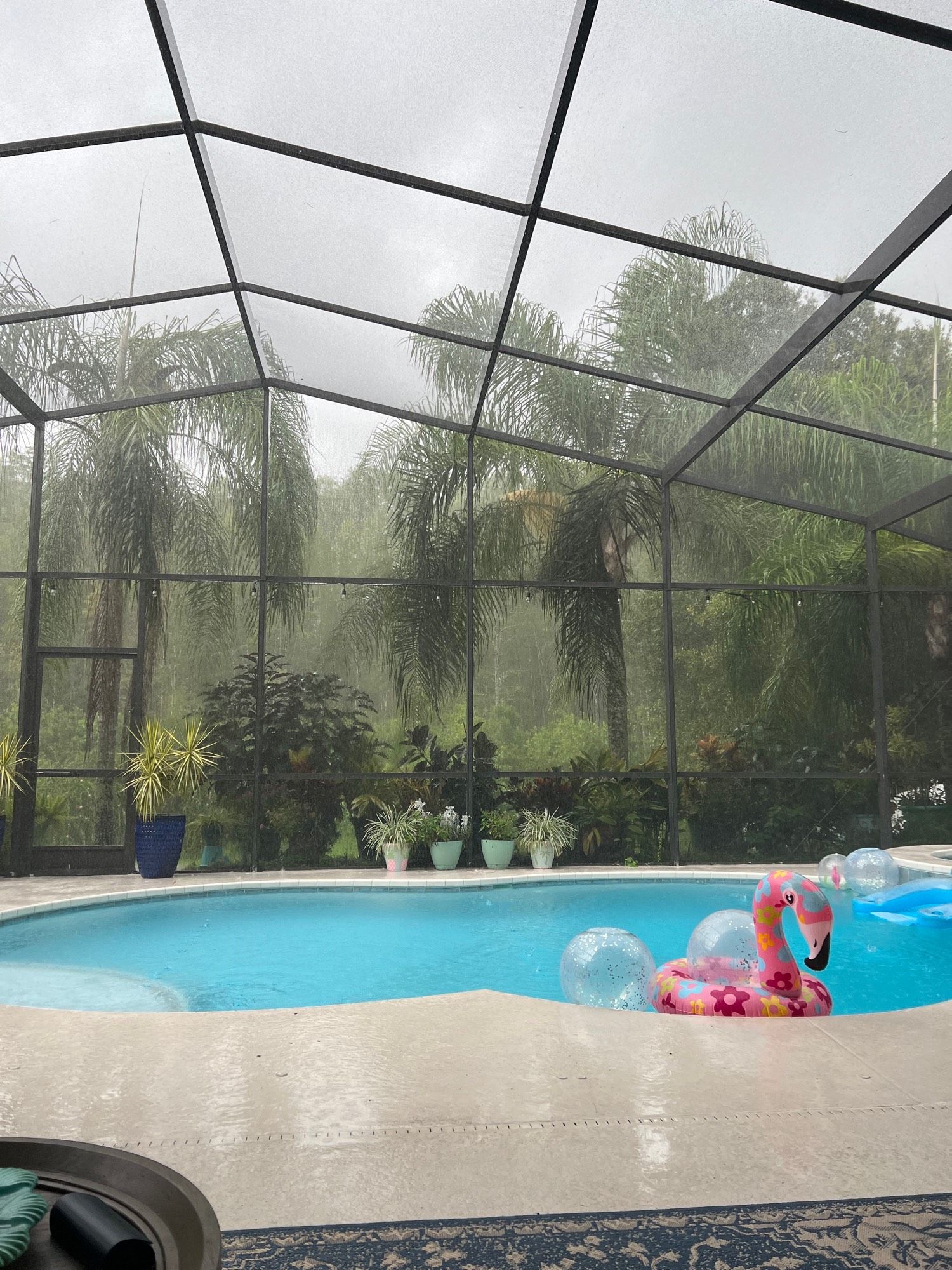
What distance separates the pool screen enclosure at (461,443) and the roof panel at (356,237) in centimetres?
3

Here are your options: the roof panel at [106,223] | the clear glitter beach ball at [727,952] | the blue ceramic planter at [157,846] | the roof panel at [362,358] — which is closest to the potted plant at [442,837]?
the blue ceramic planter at [157,846]

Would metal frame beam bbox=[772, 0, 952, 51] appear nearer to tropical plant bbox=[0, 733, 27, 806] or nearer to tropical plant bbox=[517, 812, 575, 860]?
tropical plant bbox=[517, 812, 575, 860]

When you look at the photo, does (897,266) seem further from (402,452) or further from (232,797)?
(232,797)

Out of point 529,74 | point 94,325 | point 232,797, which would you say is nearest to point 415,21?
point 529,74

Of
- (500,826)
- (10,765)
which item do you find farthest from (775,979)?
(10,765)

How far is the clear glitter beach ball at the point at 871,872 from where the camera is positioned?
25.4 ft

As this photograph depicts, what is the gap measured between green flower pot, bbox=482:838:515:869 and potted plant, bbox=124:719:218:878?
2712 millimetres

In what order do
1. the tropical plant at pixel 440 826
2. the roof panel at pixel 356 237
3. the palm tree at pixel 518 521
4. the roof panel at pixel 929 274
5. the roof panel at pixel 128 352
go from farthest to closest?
the tropical plant at pixel 440 826, the palm tree at pixel 518 521, the roof panel at pixel 128 352, the roof panel at pixel 356 237, the roof panel at pixel 929 274

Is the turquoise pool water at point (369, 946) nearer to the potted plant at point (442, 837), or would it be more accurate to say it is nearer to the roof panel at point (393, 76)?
the potted plant at point (442, 837)

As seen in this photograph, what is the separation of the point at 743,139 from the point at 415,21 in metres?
1.79

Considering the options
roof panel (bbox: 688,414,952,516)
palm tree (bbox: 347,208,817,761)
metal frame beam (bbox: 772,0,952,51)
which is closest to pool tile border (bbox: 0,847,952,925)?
palm tree (bbox: 347,208,817,761)

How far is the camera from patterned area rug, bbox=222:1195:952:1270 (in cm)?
178

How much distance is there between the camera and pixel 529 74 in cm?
525

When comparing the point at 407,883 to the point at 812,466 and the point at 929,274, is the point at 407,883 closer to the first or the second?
the point at 812,466
